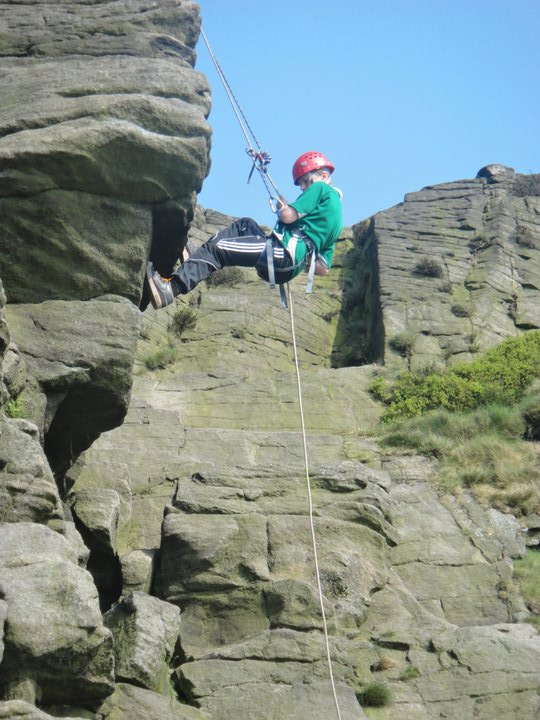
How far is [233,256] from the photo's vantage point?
407 inches

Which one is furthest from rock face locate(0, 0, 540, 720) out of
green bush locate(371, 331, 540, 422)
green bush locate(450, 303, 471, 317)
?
green bush locate(450, 303, 471, 317)

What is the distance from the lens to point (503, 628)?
420 inches

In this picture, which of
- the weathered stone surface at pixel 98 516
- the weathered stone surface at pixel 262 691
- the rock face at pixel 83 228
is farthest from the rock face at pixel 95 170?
the weathered stone surface at pixel 262 691

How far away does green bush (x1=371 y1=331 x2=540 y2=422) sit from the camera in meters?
18.8

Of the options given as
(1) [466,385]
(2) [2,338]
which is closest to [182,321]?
(1) [466,385]

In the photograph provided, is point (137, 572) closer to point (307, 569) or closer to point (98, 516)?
point (98, 516)

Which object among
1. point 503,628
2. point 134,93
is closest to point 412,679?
point 503,628

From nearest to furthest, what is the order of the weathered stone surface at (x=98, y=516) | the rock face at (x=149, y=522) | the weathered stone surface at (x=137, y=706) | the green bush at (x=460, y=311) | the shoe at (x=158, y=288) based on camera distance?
the weathered stone surface at (x=137, y=706) → the rock face at (x=149, y=522) → the shoe at (x=158, y=288) → the weathered stone surface at (x=98, y=516) → the green bush at (x=460, y=311)

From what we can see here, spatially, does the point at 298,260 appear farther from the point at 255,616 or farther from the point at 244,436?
the point at 244,436

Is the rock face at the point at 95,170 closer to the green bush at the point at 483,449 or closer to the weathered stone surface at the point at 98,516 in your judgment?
the weathered stone surface at the point at 98,516

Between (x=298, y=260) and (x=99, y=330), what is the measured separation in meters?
2.31

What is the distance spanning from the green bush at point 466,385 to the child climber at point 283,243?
7961 mm

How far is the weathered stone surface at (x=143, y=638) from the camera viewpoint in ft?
25.7

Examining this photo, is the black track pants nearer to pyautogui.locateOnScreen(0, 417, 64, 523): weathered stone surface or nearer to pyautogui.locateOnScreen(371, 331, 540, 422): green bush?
pyautogui.locateOnScreen(0, 417, 64, 523): weathered stone surface
